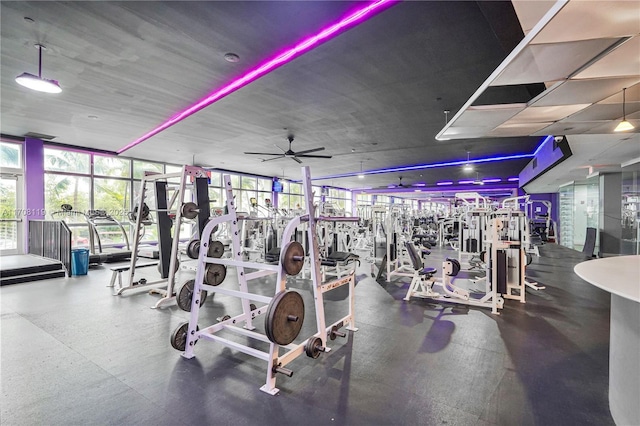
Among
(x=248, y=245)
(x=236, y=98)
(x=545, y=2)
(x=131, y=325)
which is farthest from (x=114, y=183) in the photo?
(x=545, y=2)

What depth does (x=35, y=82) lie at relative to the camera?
125 inches

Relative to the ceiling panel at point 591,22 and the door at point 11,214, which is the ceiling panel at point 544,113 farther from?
the door at point 11,214

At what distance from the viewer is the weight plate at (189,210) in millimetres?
3426

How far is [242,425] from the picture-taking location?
5.34ft

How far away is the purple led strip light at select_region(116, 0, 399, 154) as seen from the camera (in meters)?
2.55

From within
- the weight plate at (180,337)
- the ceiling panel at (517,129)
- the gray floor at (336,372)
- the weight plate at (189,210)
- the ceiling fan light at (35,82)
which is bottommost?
the gray floor at (336,372)

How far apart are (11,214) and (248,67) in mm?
7002

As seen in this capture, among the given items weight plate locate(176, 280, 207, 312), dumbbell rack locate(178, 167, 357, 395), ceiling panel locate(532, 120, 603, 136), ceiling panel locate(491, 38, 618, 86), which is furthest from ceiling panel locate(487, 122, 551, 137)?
weight plate locate(176, 280, 207, 312)

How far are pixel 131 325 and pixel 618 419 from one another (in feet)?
13.0

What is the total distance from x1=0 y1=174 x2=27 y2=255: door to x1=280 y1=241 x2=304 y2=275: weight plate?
7915 millimetres

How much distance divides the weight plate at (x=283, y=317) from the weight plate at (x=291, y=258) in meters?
0.16

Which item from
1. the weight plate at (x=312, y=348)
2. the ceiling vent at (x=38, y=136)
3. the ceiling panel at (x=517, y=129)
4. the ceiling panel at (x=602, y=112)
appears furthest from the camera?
the ceiling vent at (x=38, y=136)

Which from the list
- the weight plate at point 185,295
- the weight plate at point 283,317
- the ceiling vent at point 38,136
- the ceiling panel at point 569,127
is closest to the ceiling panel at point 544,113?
the ceiling panel at point 569,127

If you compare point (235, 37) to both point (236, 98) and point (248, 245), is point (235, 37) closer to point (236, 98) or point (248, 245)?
point (236, 98)
